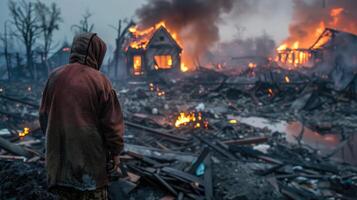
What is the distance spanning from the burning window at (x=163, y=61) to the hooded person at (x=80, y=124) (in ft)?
106

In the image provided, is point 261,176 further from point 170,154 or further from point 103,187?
point 103,187

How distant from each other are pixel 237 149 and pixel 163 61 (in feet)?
94.2

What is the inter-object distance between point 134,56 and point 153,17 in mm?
7109

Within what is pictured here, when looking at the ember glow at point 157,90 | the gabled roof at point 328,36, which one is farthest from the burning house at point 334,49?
the ember glow at point 157,90

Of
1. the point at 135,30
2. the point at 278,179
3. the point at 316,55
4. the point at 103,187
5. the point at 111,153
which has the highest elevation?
the point at 135,30

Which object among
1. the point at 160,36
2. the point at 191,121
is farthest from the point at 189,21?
the point at 191,121

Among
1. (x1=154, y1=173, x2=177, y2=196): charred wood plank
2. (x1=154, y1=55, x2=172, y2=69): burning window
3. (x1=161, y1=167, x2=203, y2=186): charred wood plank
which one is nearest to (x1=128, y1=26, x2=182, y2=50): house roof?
(x1=154, y1=55, x2=172, y2=69): burning window

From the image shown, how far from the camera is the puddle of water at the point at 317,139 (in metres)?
8.67

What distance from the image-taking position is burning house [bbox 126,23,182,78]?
33.7 m

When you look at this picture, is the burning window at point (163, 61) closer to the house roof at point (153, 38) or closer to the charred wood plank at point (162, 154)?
the house roof at point (153, 38)

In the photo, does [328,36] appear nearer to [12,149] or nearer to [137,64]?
[137,64]

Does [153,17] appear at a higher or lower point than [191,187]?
higher

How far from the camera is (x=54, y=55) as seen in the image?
5031 cm

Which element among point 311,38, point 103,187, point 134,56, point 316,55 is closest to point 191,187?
point 103,187
